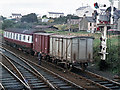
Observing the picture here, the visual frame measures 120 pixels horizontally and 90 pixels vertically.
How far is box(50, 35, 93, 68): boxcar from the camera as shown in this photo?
1550 centimetres

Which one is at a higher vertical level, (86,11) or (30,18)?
(86,11)

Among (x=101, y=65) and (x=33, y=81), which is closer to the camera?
(x=33, y=81)

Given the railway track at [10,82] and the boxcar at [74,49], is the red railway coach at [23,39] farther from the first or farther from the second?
the railway track at [10,82]

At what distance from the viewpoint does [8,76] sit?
555 inches

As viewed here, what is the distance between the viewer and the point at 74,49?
15523 mm

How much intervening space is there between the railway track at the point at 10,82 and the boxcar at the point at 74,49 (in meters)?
4.40

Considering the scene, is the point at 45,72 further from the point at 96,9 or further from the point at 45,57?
the point at 96,9

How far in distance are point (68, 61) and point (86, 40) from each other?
2192mm

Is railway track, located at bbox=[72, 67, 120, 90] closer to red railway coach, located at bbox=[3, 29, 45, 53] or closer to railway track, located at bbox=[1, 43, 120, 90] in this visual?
railway track, located at bbox=[1, 43, 120, 90]

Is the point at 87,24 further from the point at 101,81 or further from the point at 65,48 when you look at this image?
the point at 101,81

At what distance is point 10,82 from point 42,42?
321 inches

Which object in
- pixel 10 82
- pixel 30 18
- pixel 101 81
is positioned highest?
pixel 30 18

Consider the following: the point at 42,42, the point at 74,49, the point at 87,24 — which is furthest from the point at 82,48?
the point at 87,24

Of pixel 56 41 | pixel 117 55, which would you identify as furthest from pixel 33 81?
pixel 117 55
